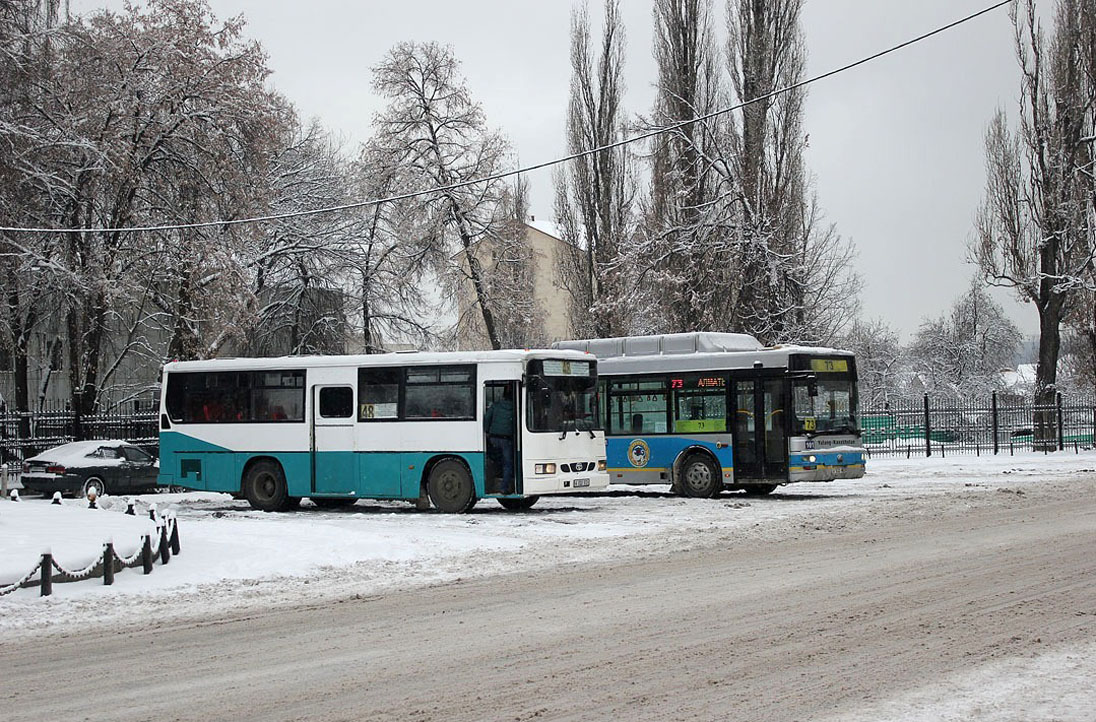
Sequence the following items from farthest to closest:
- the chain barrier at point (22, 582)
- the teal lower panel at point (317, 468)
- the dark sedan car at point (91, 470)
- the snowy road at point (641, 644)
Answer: the dark sedan car at point (91, 470) → the teal lower panel at point (317, 468) → the chain barrier at point (22, 582) → the snowy road at point (641, 644)

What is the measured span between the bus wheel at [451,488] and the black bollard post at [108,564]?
29.2ft

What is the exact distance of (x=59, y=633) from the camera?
10648mm

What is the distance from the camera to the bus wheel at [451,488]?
21.4m

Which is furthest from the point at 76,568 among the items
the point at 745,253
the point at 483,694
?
the point at 745,253

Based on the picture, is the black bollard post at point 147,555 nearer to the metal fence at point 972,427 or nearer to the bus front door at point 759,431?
the bus front door at point 759,431

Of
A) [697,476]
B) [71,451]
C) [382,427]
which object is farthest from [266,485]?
[697,476]

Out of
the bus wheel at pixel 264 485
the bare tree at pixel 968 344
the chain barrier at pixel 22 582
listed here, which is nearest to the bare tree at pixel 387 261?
the bus wheel at pixel 264 485

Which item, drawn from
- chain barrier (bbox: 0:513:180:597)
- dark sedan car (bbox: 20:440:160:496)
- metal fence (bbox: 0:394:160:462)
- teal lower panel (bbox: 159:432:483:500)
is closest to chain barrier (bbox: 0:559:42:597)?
chain barrier (bbox: 0:513:180:597)

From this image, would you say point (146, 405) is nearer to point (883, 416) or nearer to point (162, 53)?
point (162, 53)

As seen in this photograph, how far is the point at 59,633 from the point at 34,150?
71.4 feet

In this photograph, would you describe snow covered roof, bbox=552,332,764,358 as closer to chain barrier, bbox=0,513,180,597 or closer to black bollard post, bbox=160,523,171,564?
chain barrier, bbox=0,513,180,597

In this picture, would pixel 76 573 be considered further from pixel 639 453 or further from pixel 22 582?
pixel 639 453

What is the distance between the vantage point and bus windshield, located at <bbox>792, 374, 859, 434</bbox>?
2427cm

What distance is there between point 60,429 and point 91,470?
24.2 ft
